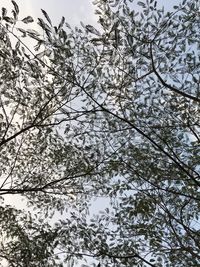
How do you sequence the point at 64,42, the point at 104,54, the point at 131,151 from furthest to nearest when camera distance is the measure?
the point at 131,151
the point at 104,54
the point at 64,42

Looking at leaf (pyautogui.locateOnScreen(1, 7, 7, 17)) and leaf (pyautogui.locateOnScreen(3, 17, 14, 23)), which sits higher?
leaf (pyautogui.locateOnScreen(1, 7, 7, 17))

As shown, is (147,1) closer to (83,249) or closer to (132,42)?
(132,42)

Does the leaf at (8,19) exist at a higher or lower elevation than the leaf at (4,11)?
lower

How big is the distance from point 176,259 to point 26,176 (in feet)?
13.5

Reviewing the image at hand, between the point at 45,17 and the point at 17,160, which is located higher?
the point at 17,160

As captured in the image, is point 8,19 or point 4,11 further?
point 4,11

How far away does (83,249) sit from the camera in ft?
27.7

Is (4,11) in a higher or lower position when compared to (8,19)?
higher

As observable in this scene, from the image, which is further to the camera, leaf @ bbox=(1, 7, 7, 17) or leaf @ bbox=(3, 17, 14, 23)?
leaf @ bbox=(1, 7, 7, 17)

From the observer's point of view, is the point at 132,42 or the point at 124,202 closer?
the point at 132,42

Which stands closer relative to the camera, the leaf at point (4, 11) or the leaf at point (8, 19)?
the leaf at point (8, 19)

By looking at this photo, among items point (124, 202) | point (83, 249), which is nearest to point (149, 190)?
point (124, 202)

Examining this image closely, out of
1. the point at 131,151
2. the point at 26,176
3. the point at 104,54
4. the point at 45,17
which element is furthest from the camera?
the point at 26,176

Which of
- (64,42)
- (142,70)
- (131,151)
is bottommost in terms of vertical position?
(131,151)
